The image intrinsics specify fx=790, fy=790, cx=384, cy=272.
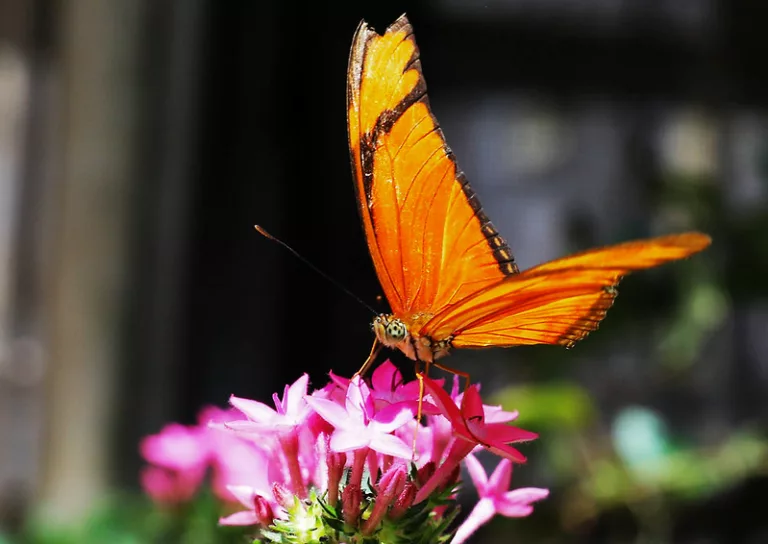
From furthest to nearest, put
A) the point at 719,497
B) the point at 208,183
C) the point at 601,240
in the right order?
the point at 208,183, the point at 601,240, the point at 719,497

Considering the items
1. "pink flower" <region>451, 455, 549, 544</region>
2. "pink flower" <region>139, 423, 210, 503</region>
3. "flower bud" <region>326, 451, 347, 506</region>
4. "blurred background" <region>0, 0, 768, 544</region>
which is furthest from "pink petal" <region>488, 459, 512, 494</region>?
"blurred background" <region>0, 0, 768, 544</region>

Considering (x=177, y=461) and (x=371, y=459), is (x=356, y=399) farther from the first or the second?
(x=177, y=461)

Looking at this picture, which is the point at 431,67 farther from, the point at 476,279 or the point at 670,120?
the point at 476,279

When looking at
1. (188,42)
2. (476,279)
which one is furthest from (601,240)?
(476,279)

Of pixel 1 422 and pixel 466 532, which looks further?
→ pixel 1 422

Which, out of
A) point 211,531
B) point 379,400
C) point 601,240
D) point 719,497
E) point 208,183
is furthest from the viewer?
point 208,183

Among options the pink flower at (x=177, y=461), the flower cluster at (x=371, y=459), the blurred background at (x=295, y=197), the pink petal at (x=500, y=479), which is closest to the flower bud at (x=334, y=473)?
the flower cluster at (x=371, y=459)

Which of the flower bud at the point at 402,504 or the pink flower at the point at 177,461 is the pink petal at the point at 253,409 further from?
the pink flower at the point at 177,461
